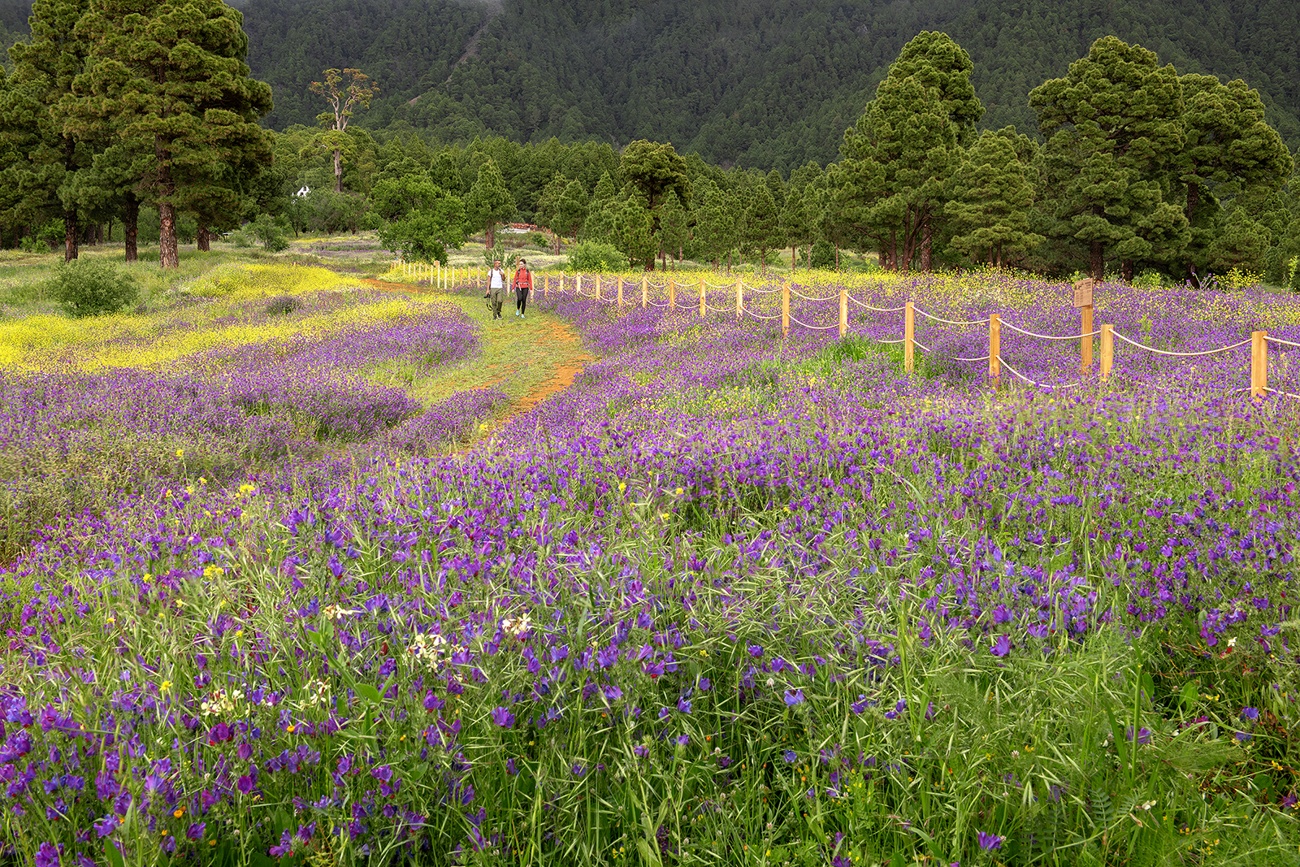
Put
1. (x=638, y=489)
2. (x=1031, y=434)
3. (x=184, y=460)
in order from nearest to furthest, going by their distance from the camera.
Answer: (x=638, y=489), (x=1031, y=434), (x=184, y=460)

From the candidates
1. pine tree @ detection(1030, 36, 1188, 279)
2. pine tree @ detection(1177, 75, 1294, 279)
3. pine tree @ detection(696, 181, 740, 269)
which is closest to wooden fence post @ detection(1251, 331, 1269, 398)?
pine tree @ detection(1030, 36, 1188, 279)

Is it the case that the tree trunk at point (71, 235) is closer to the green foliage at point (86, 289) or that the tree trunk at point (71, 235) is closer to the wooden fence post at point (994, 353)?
the green foliage at point (86, 289)

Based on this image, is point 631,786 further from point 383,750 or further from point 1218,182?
point 1218,182

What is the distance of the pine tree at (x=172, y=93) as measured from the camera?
31.7 metres

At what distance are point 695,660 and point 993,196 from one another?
36.1 m

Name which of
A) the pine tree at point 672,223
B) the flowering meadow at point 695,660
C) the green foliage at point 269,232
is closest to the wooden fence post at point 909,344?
Result: the flowering meadow at point 695,660

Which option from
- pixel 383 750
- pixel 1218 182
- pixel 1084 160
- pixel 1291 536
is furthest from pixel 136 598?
pixel 1218 182

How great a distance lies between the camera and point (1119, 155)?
3559cm

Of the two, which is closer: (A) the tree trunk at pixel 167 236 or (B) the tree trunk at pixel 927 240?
(A) the tree trunk at pixel 167 236

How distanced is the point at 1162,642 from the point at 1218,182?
44.8 meters

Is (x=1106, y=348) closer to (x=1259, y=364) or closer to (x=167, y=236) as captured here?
(x=1259, y=364)

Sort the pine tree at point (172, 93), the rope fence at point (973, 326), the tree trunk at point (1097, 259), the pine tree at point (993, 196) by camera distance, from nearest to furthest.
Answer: the rope fence at point (973, 326), the pine tree at point (172, 93), the pine tree at point (993, 196), the tree trunk at point (1097, 259)

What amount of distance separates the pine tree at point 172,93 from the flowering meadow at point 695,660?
3340 centimetres

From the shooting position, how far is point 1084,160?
34.7 meters
